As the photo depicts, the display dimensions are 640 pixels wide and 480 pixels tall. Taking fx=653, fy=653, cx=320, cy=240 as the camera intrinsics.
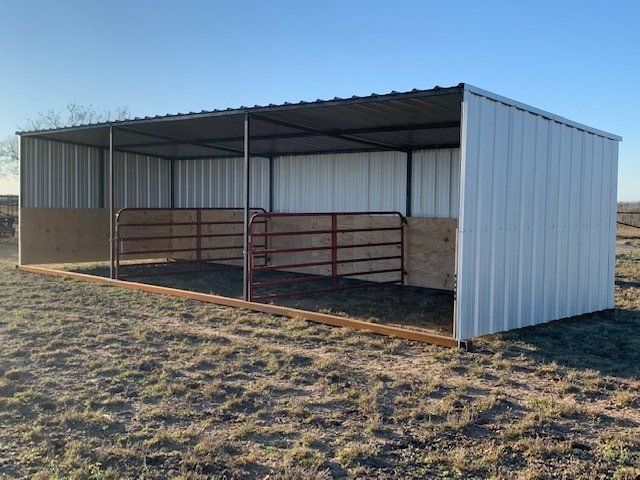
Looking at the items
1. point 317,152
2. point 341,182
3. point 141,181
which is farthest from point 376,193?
point 141,181

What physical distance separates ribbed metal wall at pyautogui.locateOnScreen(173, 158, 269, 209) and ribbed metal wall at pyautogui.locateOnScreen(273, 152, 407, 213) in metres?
0.41

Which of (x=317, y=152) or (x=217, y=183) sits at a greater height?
(x=317, y=152)

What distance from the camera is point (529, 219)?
702cm

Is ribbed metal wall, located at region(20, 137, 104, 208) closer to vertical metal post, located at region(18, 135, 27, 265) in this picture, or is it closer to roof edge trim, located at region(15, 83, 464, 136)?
vertical metal post, located at region(18, 135, 27, 265)

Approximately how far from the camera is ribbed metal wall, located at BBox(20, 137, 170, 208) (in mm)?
12078

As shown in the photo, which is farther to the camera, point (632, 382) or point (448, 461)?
point (632, 382)

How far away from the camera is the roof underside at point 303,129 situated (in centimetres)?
714

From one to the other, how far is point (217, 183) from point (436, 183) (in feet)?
17.4

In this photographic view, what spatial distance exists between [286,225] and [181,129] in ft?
9.69

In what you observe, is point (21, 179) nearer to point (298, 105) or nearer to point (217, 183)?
point (217, 183)

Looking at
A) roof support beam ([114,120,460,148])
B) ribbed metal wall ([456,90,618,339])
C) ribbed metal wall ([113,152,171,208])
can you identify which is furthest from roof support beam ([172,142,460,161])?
ribbed metal wall ([456,90,618,339])

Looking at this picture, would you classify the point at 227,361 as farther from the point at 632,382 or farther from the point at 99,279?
the point at 99,279

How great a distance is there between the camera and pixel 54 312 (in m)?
7.49

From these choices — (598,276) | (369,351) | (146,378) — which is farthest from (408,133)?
(146,378)
